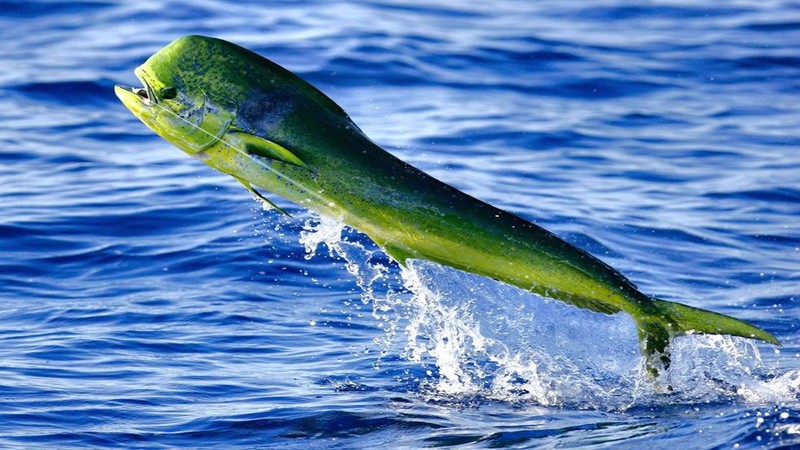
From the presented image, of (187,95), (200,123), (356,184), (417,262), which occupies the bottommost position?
(417,262)

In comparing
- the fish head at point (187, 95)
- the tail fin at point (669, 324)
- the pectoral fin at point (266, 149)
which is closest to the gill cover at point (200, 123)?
the fish head at point (187, 95)

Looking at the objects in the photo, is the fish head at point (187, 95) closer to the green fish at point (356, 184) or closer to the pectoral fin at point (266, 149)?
the green fish at point (356, 184)

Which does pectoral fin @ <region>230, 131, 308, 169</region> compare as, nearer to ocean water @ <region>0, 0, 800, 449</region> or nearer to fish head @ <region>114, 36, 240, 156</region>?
fish head @ <region>114, 36, 240, 156</region>

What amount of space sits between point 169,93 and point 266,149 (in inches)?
20.2

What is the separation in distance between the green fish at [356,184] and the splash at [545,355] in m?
0.70

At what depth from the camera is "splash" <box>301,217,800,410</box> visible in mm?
6109

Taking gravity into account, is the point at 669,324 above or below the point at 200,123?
below

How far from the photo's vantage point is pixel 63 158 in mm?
10727

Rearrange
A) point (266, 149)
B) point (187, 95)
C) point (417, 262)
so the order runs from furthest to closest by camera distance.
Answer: point (417, 262) → point (187, 95) → point (266, 149)

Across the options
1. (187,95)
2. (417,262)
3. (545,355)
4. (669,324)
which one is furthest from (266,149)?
(545,355)

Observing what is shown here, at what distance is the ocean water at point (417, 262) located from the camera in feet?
19.4

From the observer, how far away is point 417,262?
20.9 ft

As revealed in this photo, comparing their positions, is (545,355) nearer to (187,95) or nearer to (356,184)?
(356,184)

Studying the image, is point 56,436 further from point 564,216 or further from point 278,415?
point 564,216
